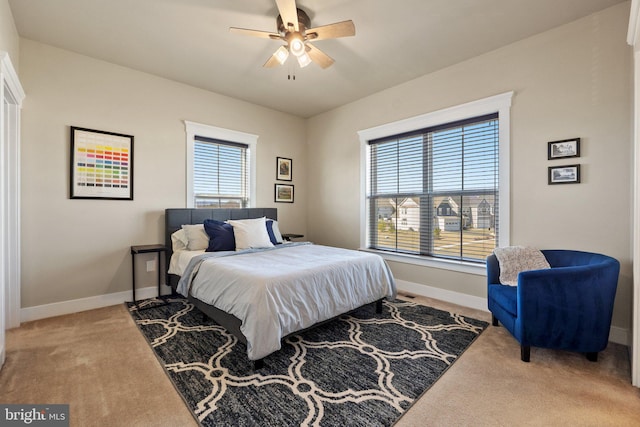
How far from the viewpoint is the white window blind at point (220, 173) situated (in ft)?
13.8

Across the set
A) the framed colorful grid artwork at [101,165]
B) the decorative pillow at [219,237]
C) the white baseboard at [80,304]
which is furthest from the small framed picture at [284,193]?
the white baseboard at [80,304]

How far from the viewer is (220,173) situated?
4.43m

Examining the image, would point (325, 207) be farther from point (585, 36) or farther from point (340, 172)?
point (585, 36)

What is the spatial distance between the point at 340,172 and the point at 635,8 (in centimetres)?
349

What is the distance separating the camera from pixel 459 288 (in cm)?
349

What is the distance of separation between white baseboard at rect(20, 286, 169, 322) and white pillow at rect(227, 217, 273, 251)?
137 cm

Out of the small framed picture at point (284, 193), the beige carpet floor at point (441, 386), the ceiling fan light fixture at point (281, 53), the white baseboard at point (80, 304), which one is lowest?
the beige carpet floor at point (441, 386)

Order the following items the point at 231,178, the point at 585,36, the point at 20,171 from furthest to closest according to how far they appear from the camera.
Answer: the point at 231,178 < the point at 20,171 < the point at 585,36

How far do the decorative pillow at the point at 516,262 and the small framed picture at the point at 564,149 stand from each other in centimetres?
92

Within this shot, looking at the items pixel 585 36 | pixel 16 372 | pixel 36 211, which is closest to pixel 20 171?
pixel 36 211

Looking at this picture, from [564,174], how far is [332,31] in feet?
8.17

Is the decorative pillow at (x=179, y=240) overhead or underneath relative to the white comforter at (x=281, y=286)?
overhead

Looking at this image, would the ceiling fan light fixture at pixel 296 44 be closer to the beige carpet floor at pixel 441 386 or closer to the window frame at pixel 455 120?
the window frame at pixel 455 120

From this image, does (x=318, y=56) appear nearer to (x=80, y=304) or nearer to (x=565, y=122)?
(x=565, y=122)
